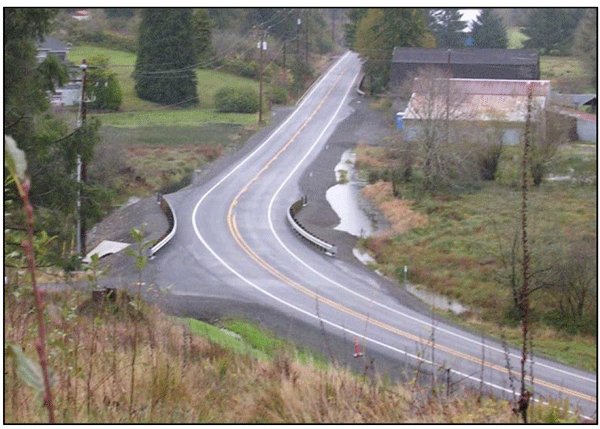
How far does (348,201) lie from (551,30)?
12.0m

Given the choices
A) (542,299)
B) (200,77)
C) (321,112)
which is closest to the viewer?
(542,299)

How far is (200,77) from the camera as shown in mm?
34594

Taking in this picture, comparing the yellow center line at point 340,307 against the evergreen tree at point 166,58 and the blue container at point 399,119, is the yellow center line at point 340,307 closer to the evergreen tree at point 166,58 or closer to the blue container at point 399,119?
the evergreen tree at point 166,58

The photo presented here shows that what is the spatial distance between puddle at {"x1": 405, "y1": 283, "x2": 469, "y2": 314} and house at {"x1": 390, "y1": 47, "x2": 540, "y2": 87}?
253 inches

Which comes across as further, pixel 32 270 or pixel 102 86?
pixel 102 86

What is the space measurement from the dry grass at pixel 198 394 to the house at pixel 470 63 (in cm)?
1761

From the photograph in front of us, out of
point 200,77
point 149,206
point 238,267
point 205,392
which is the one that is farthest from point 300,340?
point 200,77

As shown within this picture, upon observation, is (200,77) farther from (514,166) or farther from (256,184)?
(514,166)

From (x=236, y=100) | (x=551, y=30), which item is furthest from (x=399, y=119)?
(x=551, y=30)

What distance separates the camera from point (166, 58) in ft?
105

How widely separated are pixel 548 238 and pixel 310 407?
16.0 metres

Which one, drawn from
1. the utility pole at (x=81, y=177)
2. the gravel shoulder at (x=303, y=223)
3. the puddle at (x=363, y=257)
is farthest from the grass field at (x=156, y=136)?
the puddle at (x=363, y=257)

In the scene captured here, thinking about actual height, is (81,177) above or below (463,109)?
below

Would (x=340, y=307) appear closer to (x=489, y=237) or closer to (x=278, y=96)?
(x=489, y=237)
